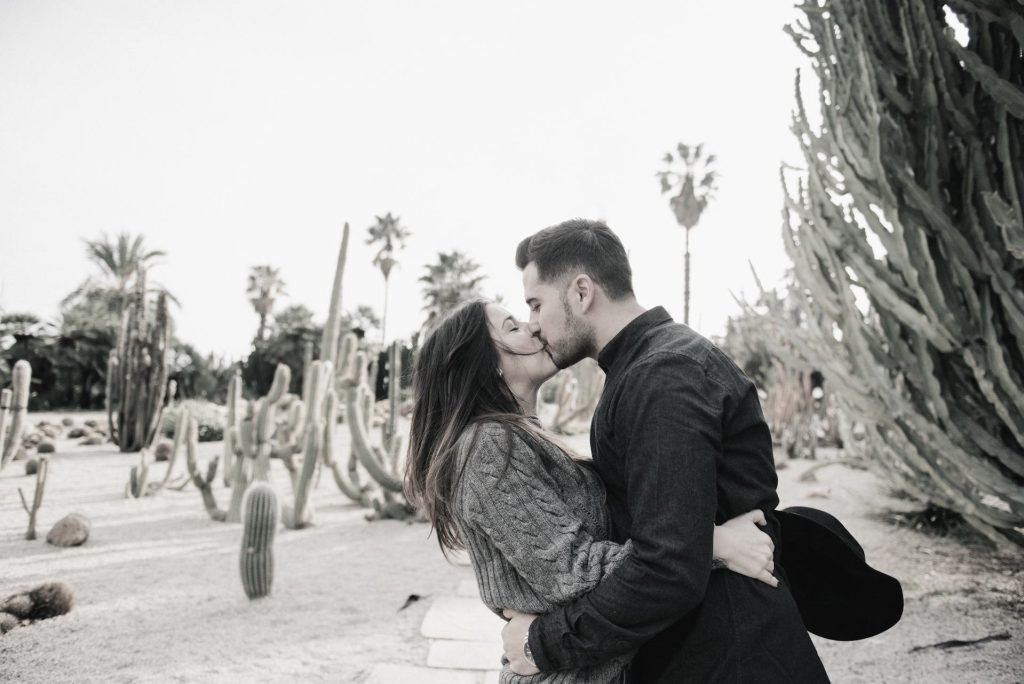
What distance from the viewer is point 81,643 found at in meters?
4.21

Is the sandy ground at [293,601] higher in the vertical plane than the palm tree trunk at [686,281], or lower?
lower

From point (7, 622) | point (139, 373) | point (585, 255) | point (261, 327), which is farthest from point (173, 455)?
point (261, 327)

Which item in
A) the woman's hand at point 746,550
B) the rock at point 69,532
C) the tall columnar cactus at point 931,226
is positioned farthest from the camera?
the rock at point 69,532

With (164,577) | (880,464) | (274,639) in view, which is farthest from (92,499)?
(880,464)

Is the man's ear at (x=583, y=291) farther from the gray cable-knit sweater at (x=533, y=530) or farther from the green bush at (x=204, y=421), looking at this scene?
the green bush at (x=204, y=421)

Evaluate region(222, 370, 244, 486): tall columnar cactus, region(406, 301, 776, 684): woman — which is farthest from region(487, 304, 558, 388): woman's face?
region(222, 370, 244, 486): tall columnar cactus

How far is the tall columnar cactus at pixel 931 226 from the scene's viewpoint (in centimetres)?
351

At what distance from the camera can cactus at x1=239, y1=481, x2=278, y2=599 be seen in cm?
518

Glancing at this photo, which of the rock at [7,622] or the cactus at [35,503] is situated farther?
the cactus at [35,503]

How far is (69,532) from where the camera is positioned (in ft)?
20.6

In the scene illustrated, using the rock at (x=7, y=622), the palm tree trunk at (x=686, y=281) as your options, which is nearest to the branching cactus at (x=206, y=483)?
the rock at (x=7, y=622)

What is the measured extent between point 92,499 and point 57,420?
9.16 meters

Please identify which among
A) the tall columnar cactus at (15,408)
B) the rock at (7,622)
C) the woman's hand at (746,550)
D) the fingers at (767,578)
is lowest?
the rock at (7,622)

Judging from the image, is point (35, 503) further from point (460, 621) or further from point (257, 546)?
point (460, 621)
